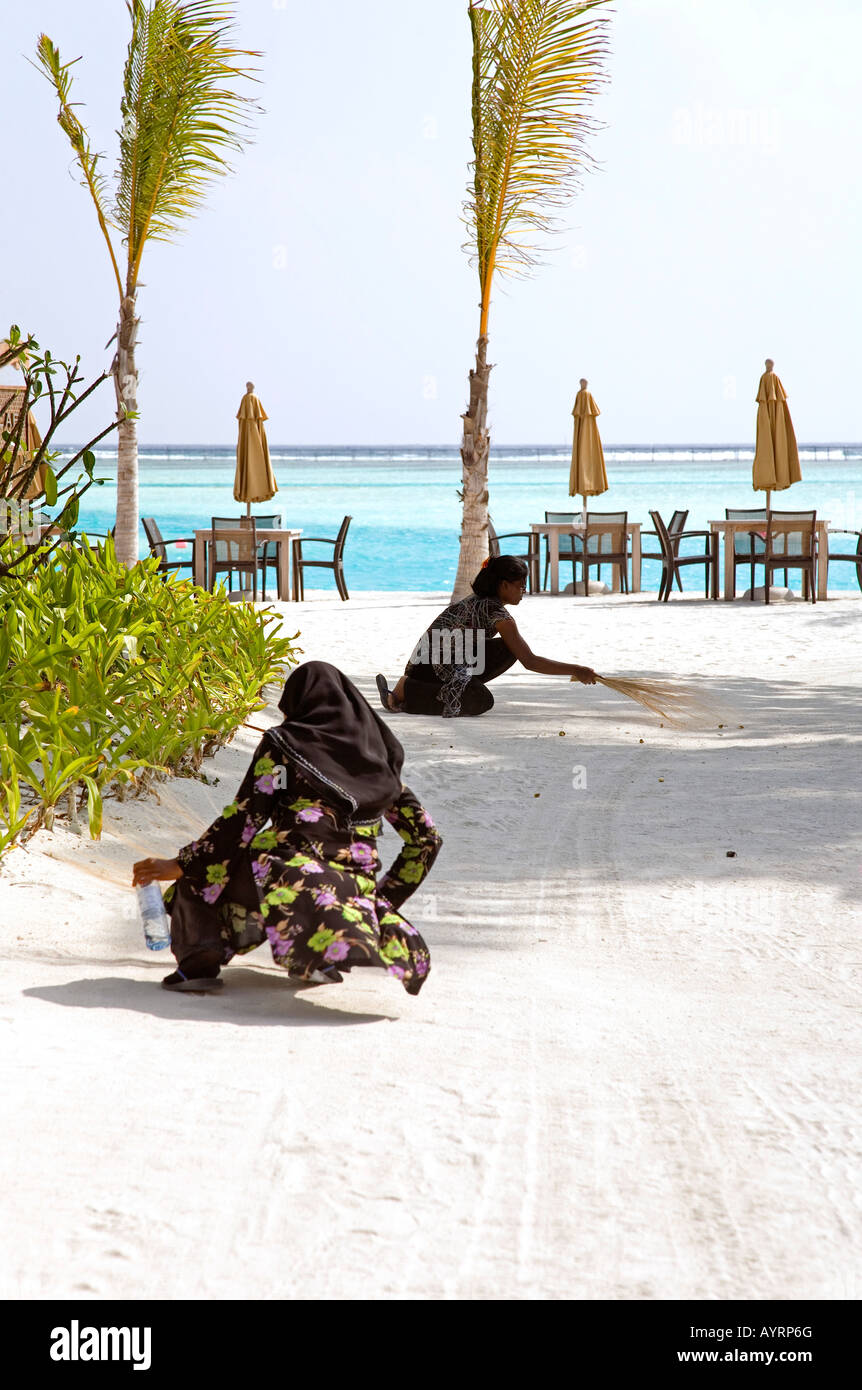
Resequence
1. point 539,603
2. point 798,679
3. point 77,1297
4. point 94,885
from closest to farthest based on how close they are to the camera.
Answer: point 77,1297 → point 94,885 → point 798,679 → point 539,603

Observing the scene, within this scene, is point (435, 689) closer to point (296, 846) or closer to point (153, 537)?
point (296, 846)

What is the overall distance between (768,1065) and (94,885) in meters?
2.24

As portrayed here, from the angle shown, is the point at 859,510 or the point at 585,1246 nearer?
the point at 585,1246

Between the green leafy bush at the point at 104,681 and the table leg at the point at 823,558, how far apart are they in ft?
28.7

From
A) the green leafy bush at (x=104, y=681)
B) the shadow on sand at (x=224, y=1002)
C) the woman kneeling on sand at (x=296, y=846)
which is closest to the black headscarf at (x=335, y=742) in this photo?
the woman kneeling on sand at (x=296, y=846)

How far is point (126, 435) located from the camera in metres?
13.1

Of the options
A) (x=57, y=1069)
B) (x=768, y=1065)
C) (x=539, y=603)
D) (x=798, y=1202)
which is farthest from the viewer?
(x=539, y=603)

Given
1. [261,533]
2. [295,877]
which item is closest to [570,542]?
[261,533]

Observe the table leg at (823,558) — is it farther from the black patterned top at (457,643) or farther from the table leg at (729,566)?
the black patterned top at (457,643)

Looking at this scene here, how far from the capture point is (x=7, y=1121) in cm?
235

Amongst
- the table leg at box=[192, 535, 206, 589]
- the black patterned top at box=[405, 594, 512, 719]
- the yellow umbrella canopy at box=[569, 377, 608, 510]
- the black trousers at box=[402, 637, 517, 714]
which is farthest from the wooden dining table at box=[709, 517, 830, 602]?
the black patterned top at box=[405, 594, 512, 719]

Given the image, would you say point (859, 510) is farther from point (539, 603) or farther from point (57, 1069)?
point (57, 1069)

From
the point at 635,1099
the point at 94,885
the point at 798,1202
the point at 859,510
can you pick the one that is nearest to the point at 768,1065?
the point at 635,1099

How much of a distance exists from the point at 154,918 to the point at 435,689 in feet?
14.7
